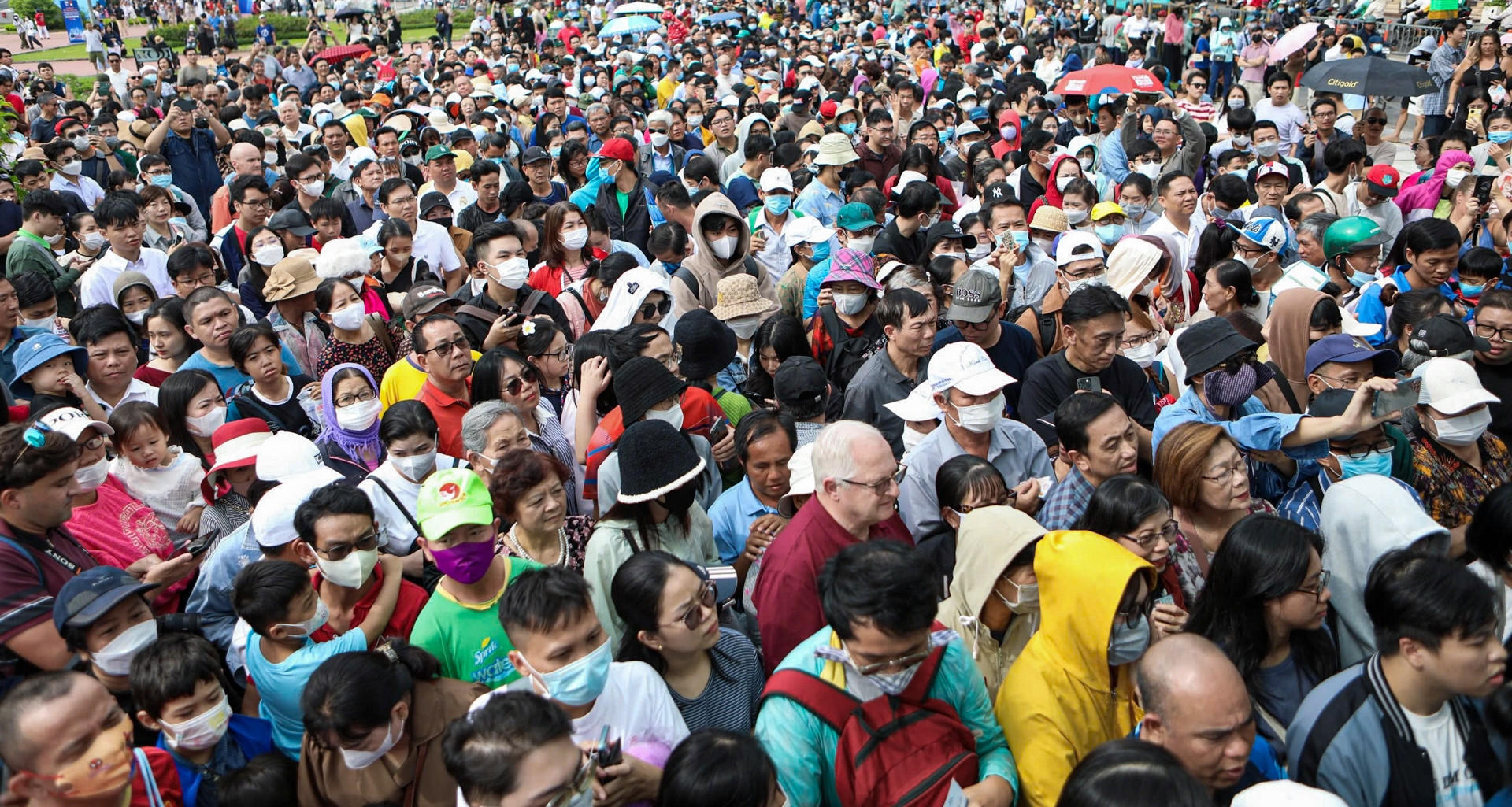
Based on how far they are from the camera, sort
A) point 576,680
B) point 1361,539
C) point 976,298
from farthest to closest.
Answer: point 976,298 < point 1361,539 < point 576,680

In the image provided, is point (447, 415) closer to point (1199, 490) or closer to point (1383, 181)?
point (1199, 490)

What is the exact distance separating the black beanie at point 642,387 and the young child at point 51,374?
265 centimetres

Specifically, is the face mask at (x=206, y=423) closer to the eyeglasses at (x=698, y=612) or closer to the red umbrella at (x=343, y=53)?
the eyeglasses at (x=698, y=612)

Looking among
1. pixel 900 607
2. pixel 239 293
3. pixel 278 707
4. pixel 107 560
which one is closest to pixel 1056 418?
pixel 900 607

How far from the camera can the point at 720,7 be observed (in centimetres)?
3600

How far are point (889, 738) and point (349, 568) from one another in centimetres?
196

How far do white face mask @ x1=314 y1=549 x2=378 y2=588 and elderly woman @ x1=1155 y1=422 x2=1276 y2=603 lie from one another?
109 inches

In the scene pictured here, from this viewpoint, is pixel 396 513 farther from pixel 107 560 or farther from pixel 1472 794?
pixel 1472 794

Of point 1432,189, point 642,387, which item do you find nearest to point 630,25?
point 1432,189

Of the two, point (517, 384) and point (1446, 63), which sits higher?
point (517, 384)

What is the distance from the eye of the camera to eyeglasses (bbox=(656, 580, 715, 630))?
3.28 meters

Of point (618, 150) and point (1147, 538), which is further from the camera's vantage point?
point (618, 150)

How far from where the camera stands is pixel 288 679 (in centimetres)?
346

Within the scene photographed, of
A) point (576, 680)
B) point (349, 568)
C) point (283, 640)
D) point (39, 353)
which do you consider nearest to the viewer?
point (576, 680)
